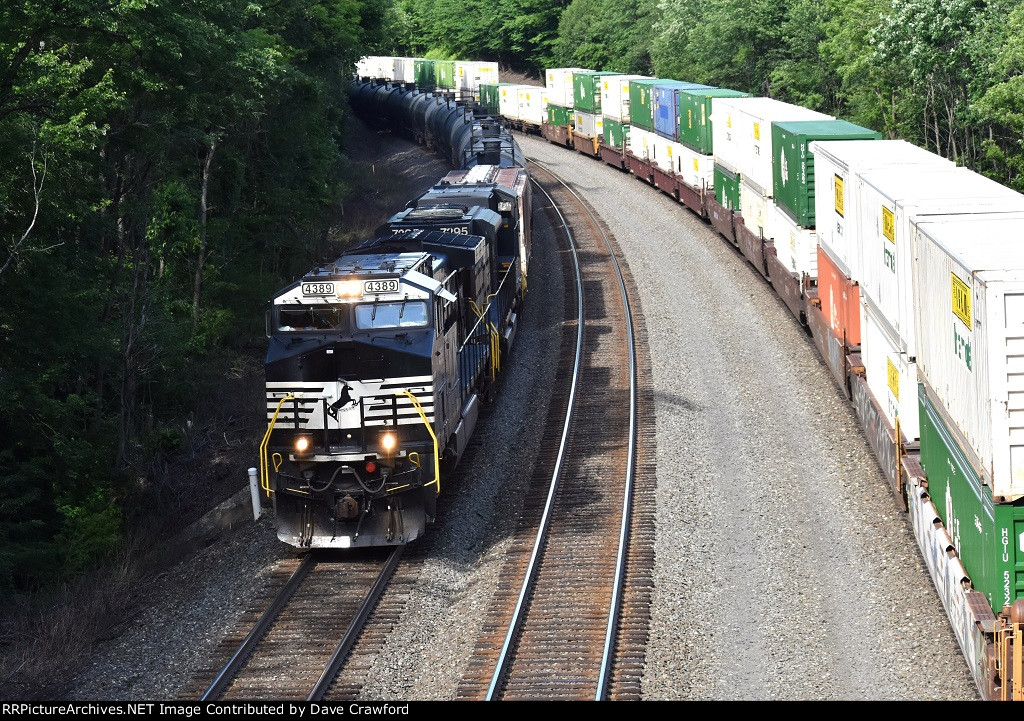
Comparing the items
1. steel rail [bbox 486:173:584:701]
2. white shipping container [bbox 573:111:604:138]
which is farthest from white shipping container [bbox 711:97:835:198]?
white shipping container [bbox 573:111:604:138]

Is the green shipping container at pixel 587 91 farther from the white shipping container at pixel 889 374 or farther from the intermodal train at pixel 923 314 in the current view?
the white shipping container at pixel 889 374

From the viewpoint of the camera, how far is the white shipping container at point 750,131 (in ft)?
95.6

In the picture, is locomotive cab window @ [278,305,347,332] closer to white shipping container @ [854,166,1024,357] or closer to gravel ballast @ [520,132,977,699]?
gravel ballast @ [520,132,977,699]

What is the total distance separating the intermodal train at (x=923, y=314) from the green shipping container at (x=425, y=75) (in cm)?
6526

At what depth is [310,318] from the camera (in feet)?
53.8

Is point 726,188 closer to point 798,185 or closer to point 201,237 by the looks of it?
point 798,185

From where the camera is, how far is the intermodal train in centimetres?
1047

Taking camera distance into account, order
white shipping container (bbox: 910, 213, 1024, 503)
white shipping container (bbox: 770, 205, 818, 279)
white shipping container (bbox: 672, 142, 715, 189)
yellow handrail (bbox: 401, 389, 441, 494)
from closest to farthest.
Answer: white shipping container (bbox: 910, 213, 1024, 503), yellow handrail (bbox: 401, 389, 441, 494), white shipping container (bbox: 770, 205, 818, 279), white shipping container (bbox: 672, 142, 715, 189)

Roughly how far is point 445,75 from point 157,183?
235 feet

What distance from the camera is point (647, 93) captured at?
4800 centimetres

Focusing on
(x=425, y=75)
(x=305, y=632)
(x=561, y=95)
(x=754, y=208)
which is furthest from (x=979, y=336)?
(x=425, y=75)

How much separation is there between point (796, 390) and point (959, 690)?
11.7 m

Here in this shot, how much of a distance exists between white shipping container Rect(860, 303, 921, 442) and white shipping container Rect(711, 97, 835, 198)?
10.7m
